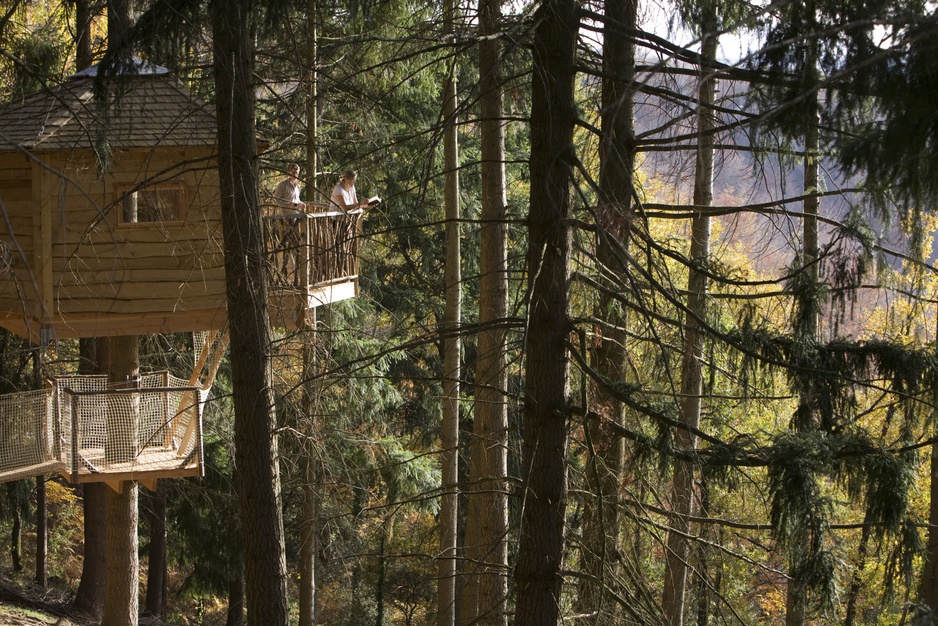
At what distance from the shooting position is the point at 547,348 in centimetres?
507

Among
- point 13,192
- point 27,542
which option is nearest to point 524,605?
point 13,192

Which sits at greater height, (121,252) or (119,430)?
(121,252)

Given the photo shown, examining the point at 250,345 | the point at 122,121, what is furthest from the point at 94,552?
the point at 250,345

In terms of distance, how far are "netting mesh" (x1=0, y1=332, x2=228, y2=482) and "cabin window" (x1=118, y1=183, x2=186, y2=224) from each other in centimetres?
169

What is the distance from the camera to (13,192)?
9070 mm

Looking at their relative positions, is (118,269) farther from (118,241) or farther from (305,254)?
(305,254)

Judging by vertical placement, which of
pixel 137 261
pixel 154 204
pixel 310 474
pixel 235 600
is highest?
pixel 154 204

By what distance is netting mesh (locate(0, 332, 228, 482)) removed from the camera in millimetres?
9070

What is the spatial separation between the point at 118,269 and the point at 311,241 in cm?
200

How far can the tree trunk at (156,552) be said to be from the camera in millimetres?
16303

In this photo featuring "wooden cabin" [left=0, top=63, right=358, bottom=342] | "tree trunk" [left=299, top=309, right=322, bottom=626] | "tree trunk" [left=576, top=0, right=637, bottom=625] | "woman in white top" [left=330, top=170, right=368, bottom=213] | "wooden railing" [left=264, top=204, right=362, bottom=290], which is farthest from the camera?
"tree trunk" [left=299, top=309, right=322, bottom=626]

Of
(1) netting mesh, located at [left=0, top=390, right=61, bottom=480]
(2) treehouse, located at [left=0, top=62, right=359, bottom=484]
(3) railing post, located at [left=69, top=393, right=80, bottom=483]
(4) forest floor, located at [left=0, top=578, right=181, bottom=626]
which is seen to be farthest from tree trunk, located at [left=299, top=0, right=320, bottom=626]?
(4) forest floor, located at [left=0, top=578, right=181, bottom=626]

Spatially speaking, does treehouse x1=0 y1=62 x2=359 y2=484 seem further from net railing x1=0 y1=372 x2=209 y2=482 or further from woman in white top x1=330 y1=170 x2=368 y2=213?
woman in white top x1=330 y1=170 x2=368 y2=213

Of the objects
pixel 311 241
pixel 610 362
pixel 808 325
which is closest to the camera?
pixel 808 325
